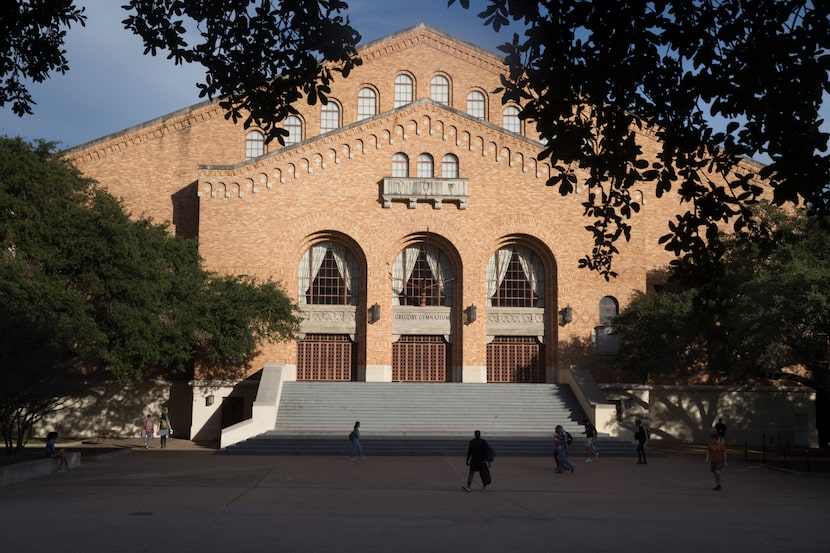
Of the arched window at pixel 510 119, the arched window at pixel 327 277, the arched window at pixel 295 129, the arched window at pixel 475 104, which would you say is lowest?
the arched window at pixel 327 277

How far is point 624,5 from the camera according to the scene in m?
10.2

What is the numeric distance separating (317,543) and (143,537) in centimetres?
239

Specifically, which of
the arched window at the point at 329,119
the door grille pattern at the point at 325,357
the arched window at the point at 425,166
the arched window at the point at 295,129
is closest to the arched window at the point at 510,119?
the arched window at the point at 425,166

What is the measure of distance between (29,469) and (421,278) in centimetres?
1990

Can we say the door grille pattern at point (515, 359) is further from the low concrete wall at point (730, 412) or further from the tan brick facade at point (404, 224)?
the low concrete wall at point (730, 412)

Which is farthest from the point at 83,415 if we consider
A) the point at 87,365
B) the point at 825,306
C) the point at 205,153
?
the point at 825,306

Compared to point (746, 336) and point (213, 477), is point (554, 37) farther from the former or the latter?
point (746, 336)

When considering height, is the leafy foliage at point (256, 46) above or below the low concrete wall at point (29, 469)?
above

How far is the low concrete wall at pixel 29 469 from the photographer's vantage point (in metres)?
19.7

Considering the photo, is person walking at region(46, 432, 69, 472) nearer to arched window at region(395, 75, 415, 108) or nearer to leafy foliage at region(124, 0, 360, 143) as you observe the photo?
leafy foliage at region(124, 0, 360, 143)

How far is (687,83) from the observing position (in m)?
10.1

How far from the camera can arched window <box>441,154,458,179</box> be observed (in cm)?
3788

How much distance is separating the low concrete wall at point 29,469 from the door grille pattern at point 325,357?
46.4 feet

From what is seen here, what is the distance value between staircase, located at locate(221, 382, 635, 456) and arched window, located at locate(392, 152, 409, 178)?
901 centimetres
